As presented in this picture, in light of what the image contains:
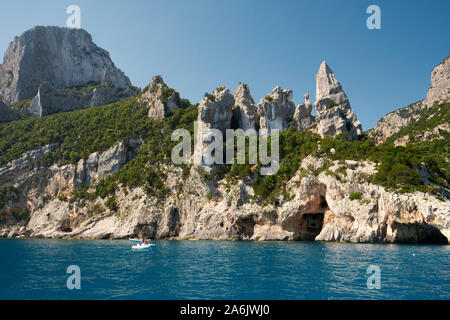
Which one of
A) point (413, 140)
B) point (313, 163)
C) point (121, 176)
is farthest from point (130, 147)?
point (413, 140)

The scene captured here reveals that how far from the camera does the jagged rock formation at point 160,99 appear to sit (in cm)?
9319

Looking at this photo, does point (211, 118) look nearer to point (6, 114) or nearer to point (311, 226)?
point (311, 226)

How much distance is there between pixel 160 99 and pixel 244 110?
28.8 metres

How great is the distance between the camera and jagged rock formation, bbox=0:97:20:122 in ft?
342

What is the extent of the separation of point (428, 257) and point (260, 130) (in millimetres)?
54719

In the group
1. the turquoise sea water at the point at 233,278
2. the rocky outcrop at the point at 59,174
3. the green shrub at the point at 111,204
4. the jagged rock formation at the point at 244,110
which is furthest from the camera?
the rocky outcrop at the point at 59,174

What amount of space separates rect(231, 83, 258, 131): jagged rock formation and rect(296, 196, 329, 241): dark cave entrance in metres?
31.2

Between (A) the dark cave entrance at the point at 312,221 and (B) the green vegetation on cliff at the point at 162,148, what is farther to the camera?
(A) the dark cave entrance at the point at 312,221

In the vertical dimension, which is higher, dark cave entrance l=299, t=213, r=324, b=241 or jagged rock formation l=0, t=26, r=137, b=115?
jagged rock formation l=0, t=26, r=137, b=115

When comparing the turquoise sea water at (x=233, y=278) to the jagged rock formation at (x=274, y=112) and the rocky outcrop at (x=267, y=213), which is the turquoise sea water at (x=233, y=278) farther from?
the jagged rock formation at (x=274, y=112)

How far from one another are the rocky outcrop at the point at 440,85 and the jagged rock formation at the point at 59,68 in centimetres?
12854
